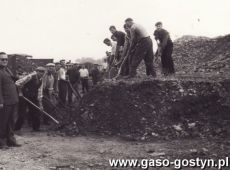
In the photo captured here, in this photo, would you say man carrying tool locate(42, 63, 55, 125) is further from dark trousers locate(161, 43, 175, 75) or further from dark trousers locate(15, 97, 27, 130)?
dark trousers locate(161, 43, 175, 75)

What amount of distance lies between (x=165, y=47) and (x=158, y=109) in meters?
2.76

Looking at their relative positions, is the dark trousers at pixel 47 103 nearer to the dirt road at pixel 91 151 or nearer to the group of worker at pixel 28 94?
the group of worker at pixel 28 94

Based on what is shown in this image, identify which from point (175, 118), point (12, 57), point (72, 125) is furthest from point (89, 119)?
point (12, 57)

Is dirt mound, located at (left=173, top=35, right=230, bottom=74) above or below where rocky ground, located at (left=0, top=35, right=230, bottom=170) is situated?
above

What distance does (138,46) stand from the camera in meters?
10.2

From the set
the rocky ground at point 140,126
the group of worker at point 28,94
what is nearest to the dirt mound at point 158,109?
the rocky ground at point 140,126

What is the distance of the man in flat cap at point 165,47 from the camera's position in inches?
440

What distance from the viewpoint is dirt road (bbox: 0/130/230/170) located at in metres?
6.60

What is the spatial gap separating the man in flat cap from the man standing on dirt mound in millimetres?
978

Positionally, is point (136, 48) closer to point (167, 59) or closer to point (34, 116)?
point (167, 59)

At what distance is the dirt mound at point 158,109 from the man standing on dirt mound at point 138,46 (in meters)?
0.72

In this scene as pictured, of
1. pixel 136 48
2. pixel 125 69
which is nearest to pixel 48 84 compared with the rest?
pixel 125 69

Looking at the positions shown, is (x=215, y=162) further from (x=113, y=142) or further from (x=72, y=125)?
(x=72, y=125)

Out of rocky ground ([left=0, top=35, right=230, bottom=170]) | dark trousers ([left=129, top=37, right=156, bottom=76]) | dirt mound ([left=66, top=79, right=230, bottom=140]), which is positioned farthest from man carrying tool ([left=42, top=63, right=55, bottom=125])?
dark trousers ([left=129, top=37, right=156, bottom=76])
